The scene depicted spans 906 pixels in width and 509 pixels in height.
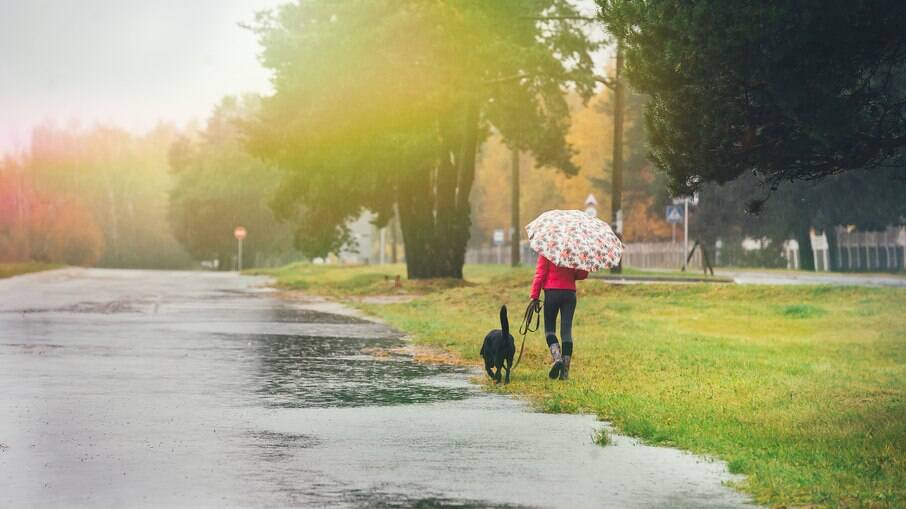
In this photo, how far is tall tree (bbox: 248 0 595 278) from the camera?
134 feet

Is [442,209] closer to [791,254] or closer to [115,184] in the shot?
[791,254]

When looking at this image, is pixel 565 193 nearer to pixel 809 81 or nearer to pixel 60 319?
pixel 60 319

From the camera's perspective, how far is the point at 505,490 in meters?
8.66

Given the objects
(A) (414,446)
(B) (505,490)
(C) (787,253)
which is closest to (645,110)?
(A) (414,446)

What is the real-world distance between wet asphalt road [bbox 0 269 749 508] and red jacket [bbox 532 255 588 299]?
4.84 ft

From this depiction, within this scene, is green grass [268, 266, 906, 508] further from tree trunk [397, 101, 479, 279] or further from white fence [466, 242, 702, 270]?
white fence [466, 242, 702, 270]

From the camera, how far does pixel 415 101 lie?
4106 centimetres

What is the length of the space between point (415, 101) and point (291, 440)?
101 ft

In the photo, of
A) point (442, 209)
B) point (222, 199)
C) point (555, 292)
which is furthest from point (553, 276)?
point (222, 199)

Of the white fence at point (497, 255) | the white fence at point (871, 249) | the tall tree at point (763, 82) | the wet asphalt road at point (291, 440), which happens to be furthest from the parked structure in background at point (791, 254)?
the tall tree at point (763, 82)

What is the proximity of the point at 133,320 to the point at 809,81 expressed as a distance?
19423mm

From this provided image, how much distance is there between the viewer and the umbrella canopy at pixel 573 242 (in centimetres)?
1506

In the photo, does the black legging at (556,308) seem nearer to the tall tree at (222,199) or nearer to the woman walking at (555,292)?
the woman walking at (555,292)

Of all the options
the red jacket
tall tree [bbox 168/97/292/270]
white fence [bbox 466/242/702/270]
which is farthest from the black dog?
tall tree [bbox 168/97/292/270]
